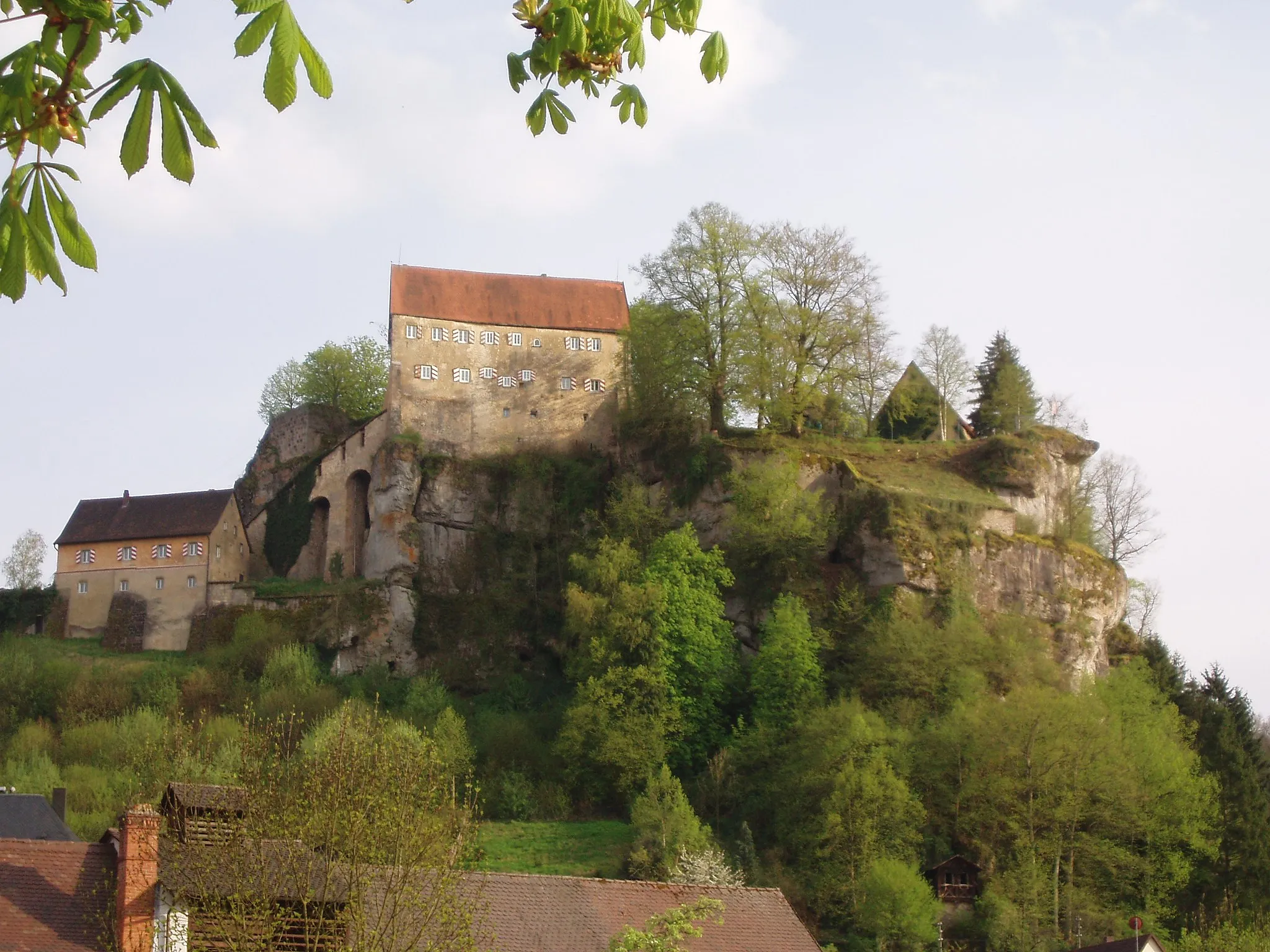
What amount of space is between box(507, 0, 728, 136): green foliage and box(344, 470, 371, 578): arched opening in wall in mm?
55955

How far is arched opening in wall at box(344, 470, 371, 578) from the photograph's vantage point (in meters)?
61.3

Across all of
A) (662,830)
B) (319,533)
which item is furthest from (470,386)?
(662,830)

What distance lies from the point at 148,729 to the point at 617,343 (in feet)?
77.0

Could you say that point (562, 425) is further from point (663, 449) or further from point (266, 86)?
point (266, 86)

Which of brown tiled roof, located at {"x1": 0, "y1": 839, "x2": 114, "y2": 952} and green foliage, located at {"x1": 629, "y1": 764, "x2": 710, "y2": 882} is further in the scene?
green foliage, located at {"x1": 629, "y1": 764, "x2": 710, "y2": 882}

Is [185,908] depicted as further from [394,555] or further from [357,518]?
[357,518]

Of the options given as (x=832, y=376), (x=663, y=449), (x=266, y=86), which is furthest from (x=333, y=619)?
(x=266, y=86)

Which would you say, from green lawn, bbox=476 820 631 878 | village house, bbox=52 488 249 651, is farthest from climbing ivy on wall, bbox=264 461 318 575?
green lawn, bbox=476 820 631 878

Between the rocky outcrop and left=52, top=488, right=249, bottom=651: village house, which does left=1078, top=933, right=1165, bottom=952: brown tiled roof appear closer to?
the rocky outcrop

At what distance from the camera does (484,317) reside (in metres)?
62.8

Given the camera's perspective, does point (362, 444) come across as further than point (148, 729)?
Yes

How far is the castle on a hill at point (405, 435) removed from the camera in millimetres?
60125

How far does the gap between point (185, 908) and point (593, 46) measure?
643 inches

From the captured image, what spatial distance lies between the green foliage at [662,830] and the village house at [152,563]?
22008 millimetres
